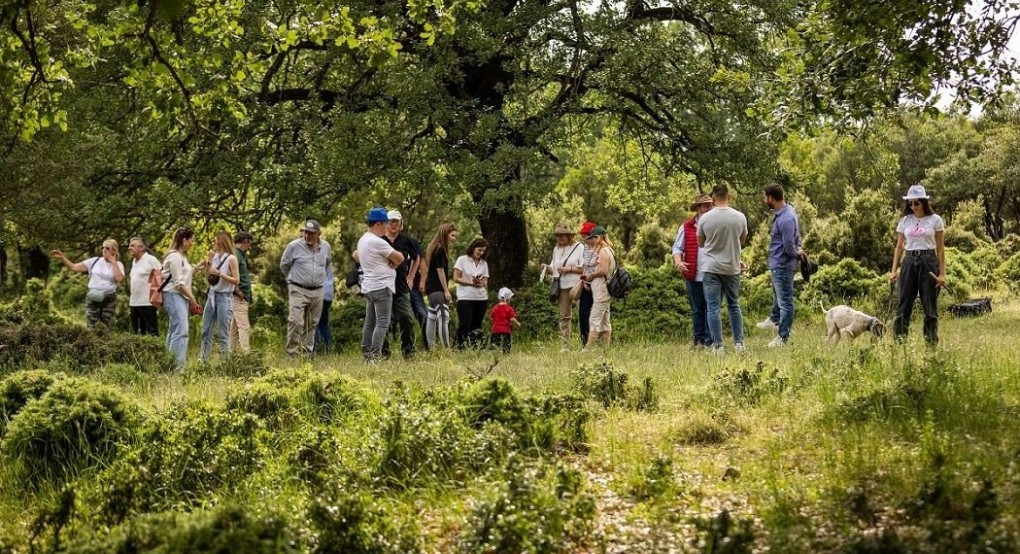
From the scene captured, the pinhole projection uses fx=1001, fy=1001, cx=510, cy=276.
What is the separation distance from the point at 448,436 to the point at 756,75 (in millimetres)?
10977

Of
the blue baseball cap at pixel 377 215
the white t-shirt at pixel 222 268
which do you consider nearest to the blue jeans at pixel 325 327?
the white t-shirt at pixel 222 268

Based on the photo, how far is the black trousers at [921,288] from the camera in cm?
1026

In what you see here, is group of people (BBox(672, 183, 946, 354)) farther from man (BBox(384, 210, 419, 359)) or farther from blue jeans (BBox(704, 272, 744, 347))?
man (BBox(384, 210, 419, 359))

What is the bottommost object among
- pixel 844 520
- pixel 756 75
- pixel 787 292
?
pixel 844 520

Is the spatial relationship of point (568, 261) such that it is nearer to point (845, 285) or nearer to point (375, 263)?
point (375, 263)

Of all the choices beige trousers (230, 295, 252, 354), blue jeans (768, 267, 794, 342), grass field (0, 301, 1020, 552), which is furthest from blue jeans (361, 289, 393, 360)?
blue jeans (768, 267, 794, 342)

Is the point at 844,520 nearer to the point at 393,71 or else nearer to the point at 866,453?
the point at 866,453

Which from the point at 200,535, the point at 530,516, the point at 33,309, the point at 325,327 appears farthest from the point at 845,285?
the point at 200,535

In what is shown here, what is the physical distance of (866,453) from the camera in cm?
578

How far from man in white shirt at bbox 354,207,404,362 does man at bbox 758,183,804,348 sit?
444 cm

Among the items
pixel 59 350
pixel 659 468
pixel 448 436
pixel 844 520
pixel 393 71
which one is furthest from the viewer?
pixel 393 71

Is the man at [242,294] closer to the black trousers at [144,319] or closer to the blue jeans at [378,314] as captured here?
the black trousers at [144,319]

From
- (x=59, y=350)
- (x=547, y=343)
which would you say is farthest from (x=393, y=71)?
(x=59, y=350)

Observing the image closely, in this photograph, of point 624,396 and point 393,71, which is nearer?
point 624,396
